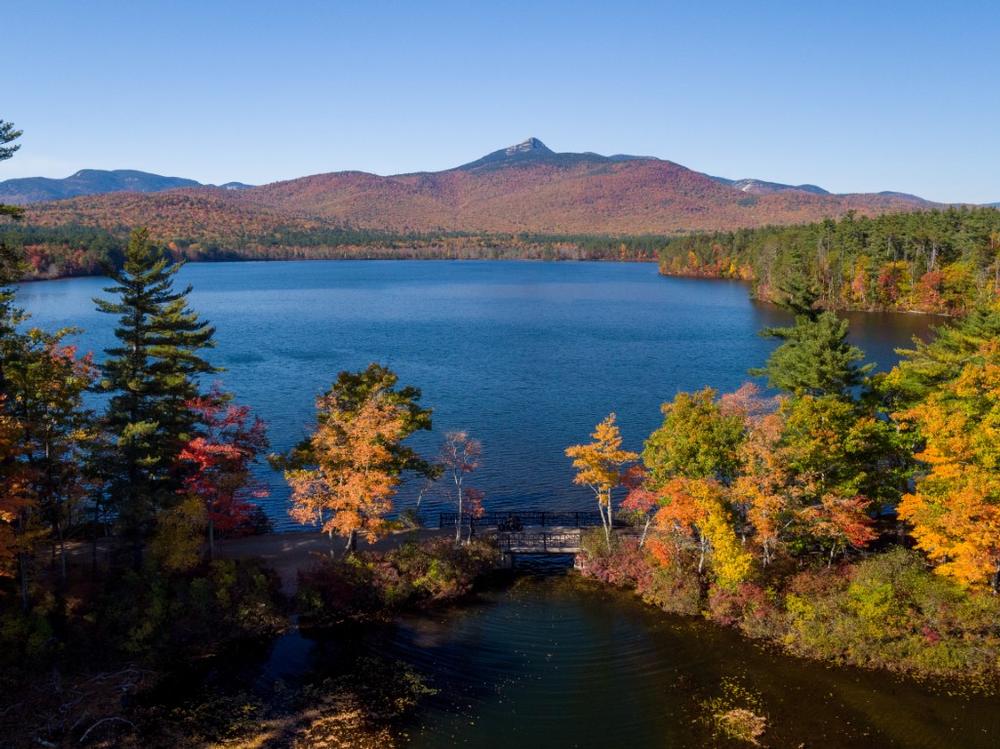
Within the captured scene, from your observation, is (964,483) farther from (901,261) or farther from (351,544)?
(901,261)

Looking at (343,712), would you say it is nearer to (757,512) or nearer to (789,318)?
(757,512)

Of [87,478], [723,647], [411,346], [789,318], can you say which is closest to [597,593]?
[723,647]

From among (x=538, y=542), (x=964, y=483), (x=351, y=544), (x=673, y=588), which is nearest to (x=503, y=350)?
(x=538, y=542)

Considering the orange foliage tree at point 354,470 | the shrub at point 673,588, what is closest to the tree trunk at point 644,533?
the shrub at point 673,588

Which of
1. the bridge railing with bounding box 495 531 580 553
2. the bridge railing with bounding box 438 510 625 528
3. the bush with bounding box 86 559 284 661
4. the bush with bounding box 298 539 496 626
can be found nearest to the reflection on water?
the bush with bounding box 298 539 496 626

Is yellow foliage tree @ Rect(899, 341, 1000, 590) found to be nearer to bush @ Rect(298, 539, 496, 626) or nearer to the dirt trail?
bush @ Rect(298, 539, 496, 626)

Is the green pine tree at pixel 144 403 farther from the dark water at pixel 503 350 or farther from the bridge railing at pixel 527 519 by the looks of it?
the bridge railing at pixel 527 519
